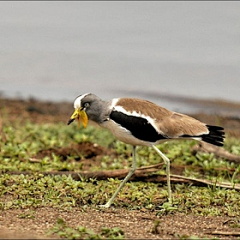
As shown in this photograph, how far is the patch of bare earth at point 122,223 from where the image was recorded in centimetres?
575

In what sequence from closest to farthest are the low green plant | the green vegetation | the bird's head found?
the low green plant → the green vegetation → the bird's head

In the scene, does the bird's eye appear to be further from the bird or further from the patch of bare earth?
the patch of bare earth

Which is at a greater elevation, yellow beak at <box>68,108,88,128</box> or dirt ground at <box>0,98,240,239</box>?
yellow beak at <box>68,108,88,128</box>

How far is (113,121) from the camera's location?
265 inches

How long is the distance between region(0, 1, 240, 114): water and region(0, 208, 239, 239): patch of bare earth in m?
5.76

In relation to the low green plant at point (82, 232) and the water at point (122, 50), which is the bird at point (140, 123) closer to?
the low green plant at point (82, 232)

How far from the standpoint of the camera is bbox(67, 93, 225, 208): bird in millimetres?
6727

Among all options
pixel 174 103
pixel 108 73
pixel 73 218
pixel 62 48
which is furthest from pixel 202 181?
pixel 62 48

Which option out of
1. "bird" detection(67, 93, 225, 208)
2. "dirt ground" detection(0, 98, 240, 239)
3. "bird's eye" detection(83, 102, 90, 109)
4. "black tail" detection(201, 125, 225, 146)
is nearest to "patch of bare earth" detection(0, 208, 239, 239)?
"dirt ground" detection(0, 98, 240, 239)

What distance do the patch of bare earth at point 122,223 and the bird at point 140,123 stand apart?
306 mm

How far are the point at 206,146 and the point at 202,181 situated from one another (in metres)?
1.18

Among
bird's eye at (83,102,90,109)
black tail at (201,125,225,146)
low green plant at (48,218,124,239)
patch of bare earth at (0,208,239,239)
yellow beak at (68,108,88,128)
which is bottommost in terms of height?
patch of bare earth at (0,208,239,239)

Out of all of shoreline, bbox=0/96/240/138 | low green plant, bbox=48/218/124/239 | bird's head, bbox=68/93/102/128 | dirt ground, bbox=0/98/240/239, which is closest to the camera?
low green plant, bbox=48/218/124/239

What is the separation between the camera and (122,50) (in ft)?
47.3
